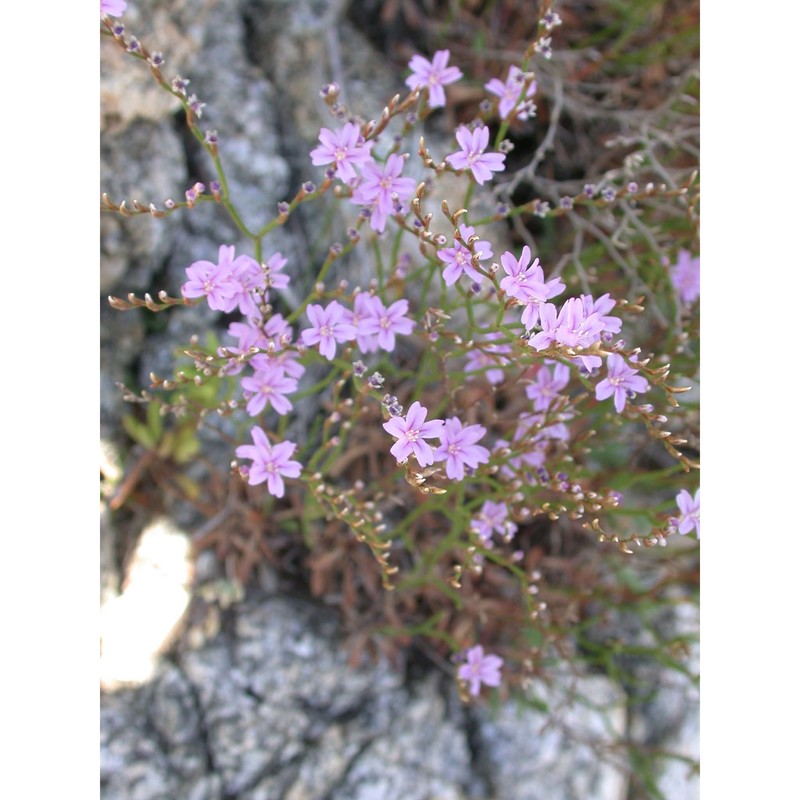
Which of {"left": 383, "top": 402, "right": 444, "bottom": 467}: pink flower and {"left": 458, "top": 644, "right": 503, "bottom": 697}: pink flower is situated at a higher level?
{"left": 383, "top": 402, "right": 444, "bottom": 467}: pink flower

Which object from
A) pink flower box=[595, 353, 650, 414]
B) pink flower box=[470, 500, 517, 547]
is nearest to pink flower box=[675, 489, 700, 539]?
pink flower box=[595, 353, 650, 414]

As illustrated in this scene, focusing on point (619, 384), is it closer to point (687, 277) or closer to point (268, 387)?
point (687, 277)

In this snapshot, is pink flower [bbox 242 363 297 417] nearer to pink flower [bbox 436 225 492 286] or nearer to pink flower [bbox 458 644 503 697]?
pink flower [bbox 436 225 492 286]

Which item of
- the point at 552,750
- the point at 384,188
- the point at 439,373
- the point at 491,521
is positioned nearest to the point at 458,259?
the point at 384,188

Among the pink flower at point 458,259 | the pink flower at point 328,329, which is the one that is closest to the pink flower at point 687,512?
the pink flower at point 458,259

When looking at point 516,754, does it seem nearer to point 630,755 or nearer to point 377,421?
point 630,755

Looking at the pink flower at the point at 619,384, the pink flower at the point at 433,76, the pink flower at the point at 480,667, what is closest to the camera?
the pink flower at the point at 619,384

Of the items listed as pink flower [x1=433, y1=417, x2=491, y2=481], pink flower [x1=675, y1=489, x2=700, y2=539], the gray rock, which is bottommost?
the gray rock

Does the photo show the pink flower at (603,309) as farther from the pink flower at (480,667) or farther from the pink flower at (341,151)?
the pink flower at (480,667)
